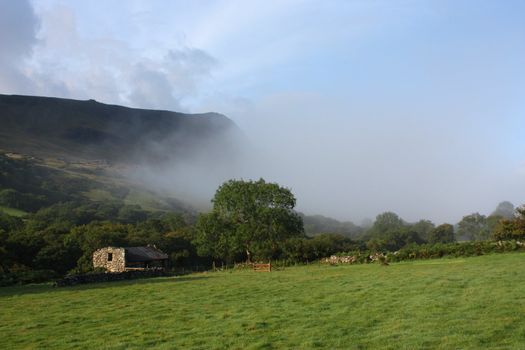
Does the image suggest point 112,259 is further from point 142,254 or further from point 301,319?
point 301,319

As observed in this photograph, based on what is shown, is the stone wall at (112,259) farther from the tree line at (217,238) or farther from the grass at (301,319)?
the grass at (301,319)

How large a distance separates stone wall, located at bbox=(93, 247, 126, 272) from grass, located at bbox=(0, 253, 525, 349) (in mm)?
32940

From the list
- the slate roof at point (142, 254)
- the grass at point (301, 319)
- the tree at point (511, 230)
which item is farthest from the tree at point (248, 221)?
the grass at point (301, 319)

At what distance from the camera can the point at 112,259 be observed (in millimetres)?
56031

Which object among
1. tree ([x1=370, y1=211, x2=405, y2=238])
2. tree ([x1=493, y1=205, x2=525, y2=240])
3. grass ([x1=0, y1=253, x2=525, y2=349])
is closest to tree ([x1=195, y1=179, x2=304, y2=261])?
tree ([x1=493, y1=205, x2=525, y2=240])

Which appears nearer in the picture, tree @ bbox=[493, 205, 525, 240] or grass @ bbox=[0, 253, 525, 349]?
grass @ bbox=[0, 253, 525, 349]

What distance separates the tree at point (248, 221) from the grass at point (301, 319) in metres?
37.9

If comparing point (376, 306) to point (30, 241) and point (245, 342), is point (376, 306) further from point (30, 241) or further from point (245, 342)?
point (30, 241)

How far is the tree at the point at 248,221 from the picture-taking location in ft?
200

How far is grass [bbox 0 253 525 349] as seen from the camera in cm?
1127

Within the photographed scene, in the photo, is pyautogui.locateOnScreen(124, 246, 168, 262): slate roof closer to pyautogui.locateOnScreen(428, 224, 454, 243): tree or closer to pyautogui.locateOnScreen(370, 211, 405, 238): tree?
pyautogui.locateOnScreen(428, 224, 454, 243): tree

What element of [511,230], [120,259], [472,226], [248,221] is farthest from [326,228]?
[120,259]

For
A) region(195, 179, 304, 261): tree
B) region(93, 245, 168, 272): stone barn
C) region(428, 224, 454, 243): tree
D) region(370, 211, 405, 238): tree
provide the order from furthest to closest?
region(370, 211, 405, 238): tree, region(428, 224, 454, 243): tree, region(195, 179, 304, 261): tree, region(93, 245, 168, 272): stone barn

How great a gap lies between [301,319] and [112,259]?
46.8 meters
